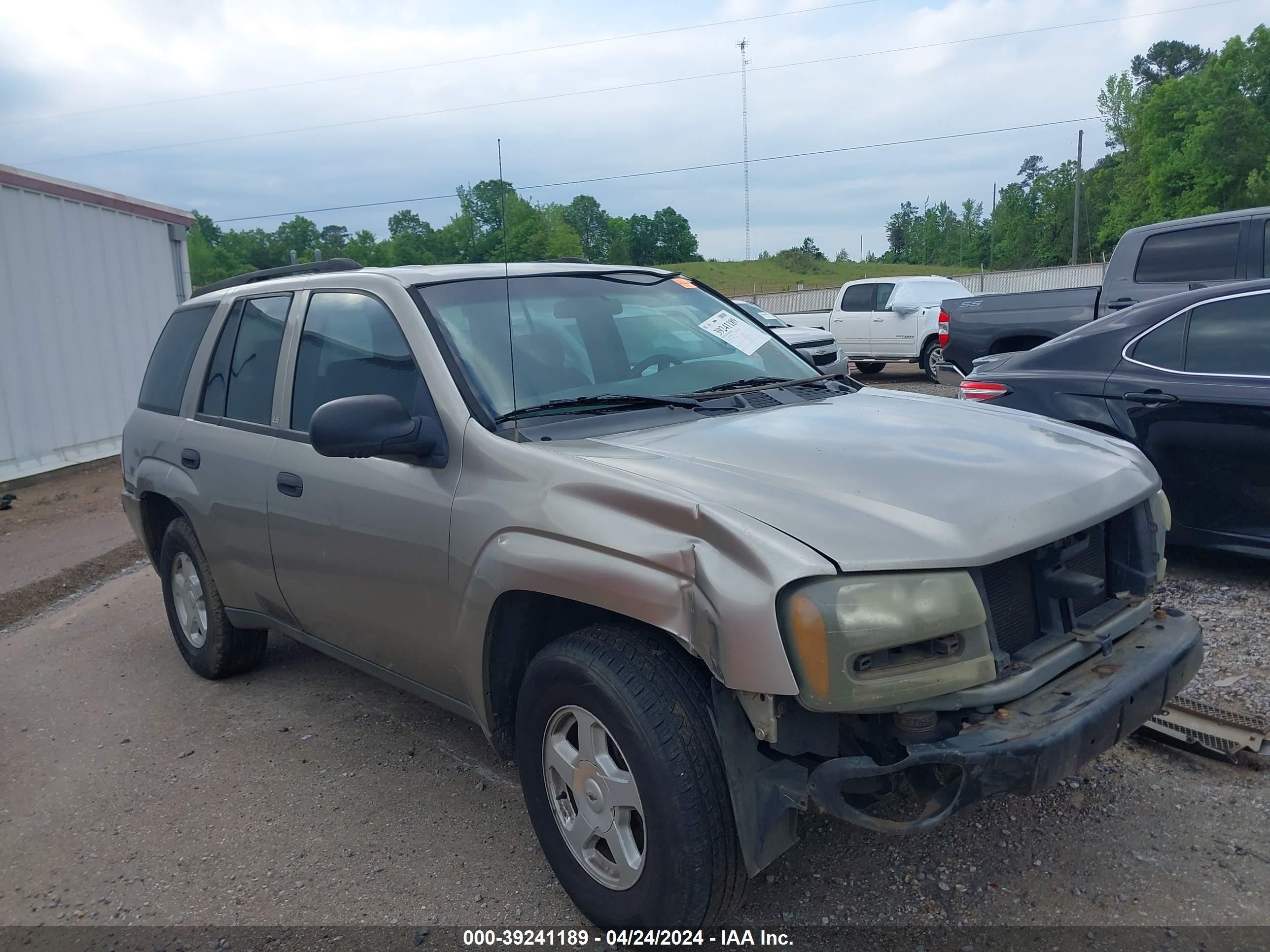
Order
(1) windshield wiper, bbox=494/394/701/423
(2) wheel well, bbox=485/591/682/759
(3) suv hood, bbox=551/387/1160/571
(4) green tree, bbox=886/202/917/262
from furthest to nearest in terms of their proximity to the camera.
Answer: (4) green tree, bbox=886/202/917/262
(1) windshield wiper, bbox=494/394/701/423
(2) wheel well, bbox=485/591/682/759
(3) suv hood, bbox=551/387/1160/571

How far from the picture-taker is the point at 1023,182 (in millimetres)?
98812

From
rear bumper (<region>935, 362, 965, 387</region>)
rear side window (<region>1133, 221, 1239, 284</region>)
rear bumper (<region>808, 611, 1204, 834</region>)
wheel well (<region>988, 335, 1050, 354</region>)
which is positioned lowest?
rear bumper (<region>808, 611, 1204, 834</region>)

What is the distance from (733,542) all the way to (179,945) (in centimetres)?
205

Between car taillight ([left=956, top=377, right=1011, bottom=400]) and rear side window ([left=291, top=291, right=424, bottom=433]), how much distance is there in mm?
3601

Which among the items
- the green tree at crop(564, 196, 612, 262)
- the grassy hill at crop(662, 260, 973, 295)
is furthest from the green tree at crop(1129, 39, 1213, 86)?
the green tree at crop(564, 196, 612, 262)

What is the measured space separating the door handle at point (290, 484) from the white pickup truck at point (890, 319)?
14.6 meters

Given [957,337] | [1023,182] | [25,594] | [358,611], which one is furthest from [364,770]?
[1023,182]

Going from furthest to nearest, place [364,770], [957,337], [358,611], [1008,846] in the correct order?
[957,337] < [364,770] < [358,611] < [1008,846]

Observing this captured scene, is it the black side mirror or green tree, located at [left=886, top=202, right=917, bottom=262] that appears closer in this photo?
the black side mirror

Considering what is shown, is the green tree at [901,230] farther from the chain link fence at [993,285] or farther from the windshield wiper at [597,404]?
the windshield wiper at [597,404]

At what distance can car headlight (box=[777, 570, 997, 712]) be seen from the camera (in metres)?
2.15

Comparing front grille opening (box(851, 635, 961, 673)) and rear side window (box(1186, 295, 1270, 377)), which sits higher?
rear side window (box(1186, 295, 1270, 377))

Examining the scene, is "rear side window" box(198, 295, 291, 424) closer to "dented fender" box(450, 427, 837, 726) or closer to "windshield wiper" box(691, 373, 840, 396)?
"dented fender" box(450, 427, 837, 726)

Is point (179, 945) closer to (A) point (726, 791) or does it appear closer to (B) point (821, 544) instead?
(A) point (726, 791)
